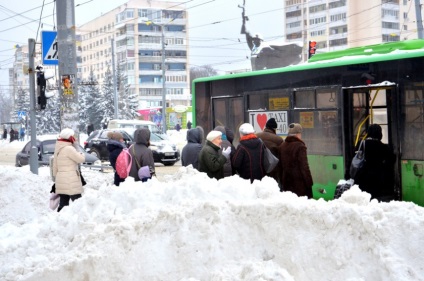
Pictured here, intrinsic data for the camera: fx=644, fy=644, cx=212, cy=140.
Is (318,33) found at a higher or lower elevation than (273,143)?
higher

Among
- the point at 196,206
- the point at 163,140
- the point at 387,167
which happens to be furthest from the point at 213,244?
the point at 163,140

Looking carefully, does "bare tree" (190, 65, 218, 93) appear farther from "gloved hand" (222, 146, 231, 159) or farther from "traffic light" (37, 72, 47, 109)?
"gloved hand" (222, 146, 231, 159)

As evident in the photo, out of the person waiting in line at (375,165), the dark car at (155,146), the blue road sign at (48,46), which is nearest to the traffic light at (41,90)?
the blue road sign at (48,46)

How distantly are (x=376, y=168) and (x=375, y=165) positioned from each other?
0.05m

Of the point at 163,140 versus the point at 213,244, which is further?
the point at 163,140

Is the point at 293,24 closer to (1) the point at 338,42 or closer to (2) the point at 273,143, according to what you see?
(1) the point at 338,42

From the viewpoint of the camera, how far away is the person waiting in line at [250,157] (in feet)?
29.2

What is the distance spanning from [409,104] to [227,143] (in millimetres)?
3121

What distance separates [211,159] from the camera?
27.9ft

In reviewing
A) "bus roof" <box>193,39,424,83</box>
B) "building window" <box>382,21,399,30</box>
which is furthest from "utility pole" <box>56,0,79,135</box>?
"building window" <box>382,21,399,30</box>

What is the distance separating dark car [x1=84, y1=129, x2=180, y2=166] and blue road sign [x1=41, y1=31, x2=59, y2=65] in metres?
10.1

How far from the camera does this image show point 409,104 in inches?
410

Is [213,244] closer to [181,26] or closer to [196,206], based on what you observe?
[196,206]

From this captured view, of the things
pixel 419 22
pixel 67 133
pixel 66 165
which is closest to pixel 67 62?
pixel 67 133
